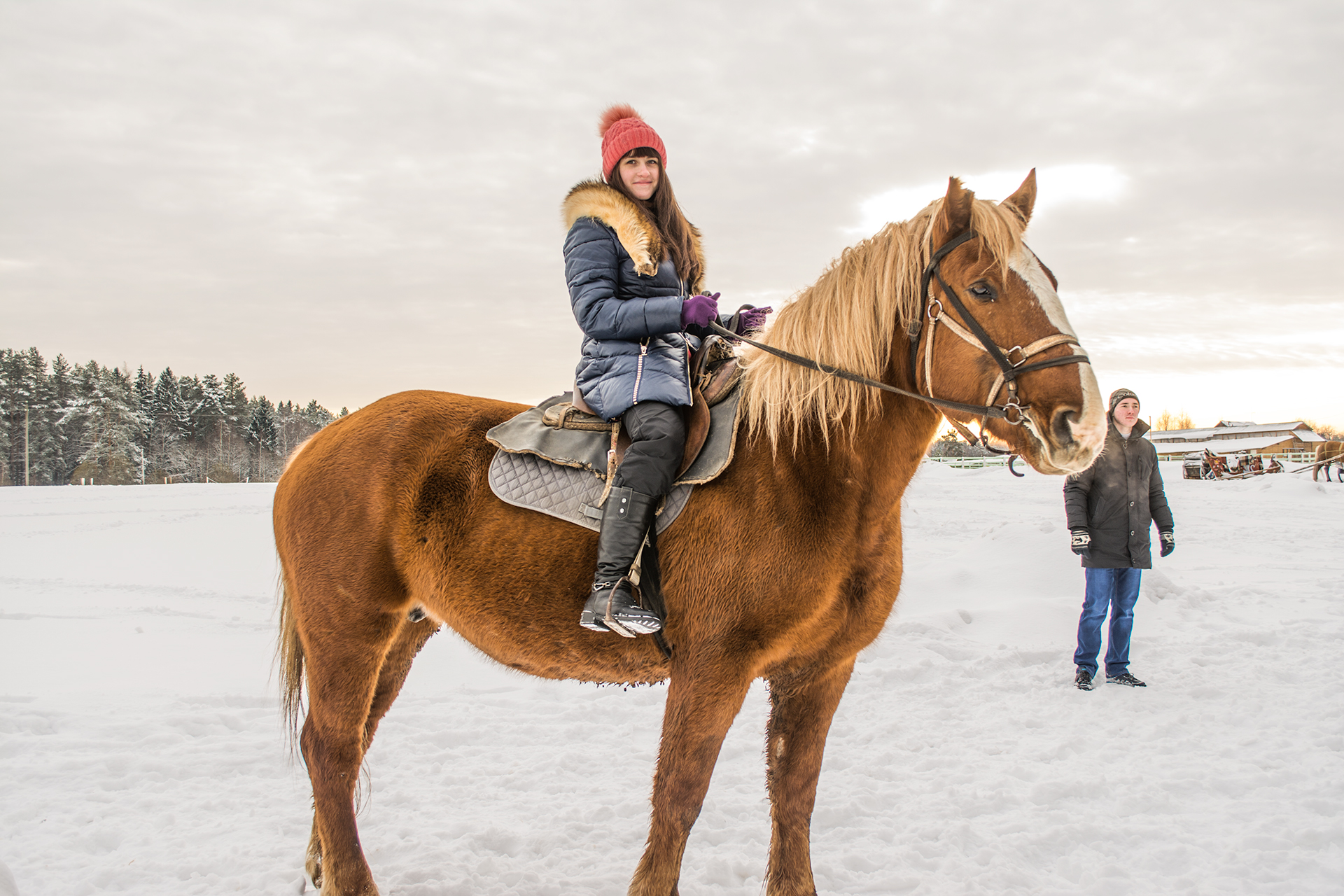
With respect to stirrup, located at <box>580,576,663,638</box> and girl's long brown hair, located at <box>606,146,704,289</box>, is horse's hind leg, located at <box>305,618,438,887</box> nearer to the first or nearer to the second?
stirrup, located at <box>580,576,663,638</box>

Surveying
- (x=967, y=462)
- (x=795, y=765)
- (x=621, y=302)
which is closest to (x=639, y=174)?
(x=621, y=302)

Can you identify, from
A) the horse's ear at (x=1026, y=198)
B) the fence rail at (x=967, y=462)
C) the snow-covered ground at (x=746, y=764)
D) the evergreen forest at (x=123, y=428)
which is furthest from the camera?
the evergreen forest at (x=123, y=428)

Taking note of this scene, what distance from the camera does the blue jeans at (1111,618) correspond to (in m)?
5.70

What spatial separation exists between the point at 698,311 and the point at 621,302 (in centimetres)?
28

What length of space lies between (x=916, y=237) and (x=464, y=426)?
6.20ft

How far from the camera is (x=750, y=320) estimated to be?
9.68 feet

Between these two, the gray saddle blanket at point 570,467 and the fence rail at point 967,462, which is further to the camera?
the fence rail at point 967,462

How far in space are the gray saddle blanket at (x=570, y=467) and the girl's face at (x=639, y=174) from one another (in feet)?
2.85

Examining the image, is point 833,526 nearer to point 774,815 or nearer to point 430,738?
point 774,815

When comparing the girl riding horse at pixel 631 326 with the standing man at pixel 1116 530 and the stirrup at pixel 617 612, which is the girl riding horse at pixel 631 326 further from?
the standing man at pixel 1116 530

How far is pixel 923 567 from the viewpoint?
29.8ft

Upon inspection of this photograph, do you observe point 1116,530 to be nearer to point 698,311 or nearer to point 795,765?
point 795,765

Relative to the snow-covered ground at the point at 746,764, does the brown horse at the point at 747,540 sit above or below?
above

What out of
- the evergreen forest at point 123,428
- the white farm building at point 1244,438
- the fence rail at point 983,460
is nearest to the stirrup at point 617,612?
the fence rail at point 983,460
